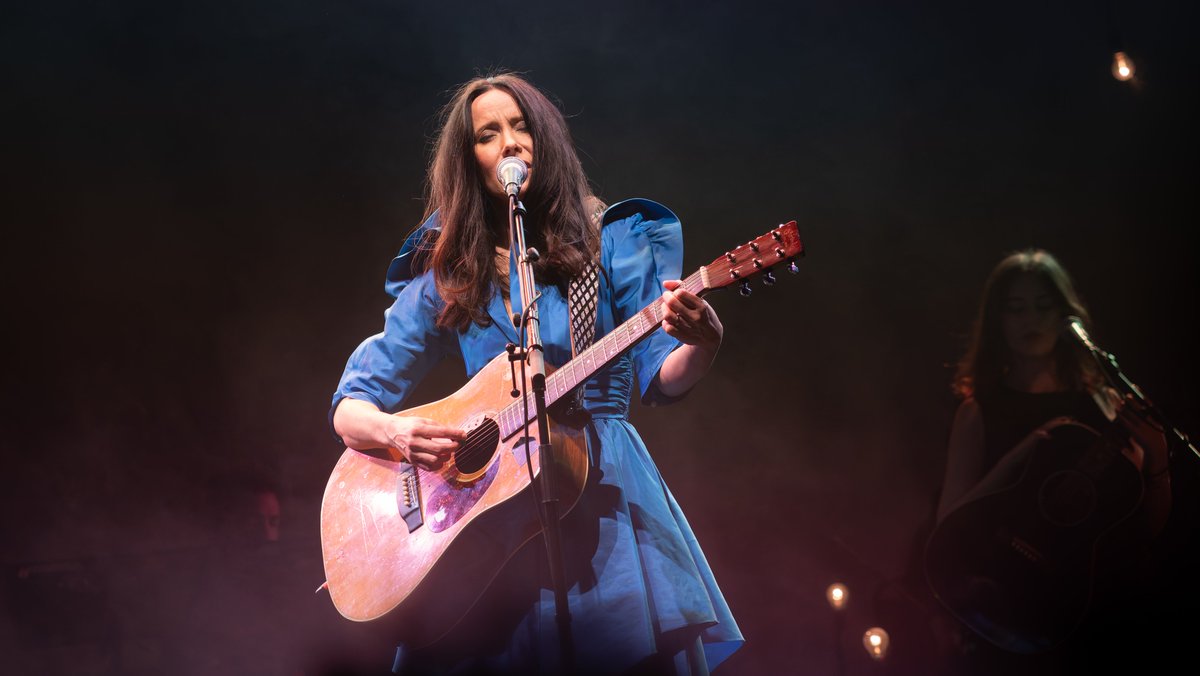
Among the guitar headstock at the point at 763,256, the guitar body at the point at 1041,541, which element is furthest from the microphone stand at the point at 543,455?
the guitar body at the point at 1041,541

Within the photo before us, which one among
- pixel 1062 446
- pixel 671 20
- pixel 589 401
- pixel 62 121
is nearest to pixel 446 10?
pixel 671 20

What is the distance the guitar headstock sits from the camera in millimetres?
1832

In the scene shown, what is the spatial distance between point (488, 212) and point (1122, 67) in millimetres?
2661

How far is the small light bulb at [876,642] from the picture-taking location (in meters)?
3.44

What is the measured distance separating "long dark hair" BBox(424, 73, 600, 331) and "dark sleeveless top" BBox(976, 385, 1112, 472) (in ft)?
6.56

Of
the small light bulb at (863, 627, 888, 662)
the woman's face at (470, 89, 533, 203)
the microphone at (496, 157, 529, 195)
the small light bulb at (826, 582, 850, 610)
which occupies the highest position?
the woman's face at (470, 89, 533, 203)

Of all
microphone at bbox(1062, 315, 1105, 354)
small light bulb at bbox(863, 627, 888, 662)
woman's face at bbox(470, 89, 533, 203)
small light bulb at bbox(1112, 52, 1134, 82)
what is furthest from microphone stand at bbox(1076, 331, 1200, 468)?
woman's face at bbox(470, 89, 533, 203)

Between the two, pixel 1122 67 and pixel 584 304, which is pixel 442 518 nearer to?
pixel 584 304

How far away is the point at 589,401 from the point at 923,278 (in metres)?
2.07

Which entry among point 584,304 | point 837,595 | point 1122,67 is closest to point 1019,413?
point 837,595

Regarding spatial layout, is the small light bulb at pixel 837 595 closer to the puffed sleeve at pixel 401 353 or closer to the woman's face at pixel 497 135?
the puffed sleeve at pixel 401 353

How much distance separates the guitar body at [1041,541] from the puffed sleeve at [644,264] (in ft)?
6.14

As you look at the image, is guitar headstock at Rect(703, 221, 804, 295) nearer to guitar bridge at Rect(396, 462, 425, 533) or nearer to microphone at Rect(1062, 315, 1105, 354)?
guitar bridge at Rect(396, 462, 425, 533)

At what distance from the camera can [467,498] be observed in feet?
6.78
